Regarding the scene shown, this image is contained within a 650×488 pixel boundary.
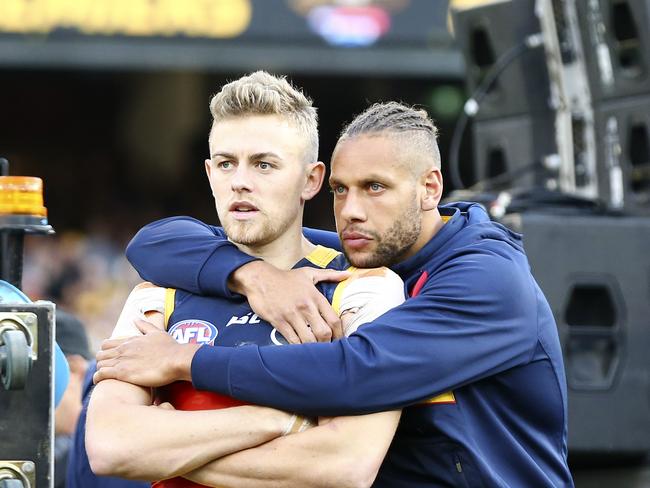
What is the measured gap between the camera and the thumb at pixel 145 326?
3.28 m

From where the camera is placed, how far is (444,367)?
3.10m

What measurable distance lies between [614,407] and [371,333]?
2.89m

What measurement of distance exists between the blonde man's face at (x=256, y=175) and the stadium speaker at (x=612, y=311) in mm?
2436

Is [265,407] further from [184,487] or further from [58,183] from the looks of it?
[58,183]

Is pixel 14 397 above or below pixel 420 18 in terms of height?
below

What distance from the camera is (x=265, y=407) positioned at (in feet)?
10.1

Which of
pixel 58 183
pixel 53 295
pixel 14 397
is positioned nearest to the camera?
pixel 14 397

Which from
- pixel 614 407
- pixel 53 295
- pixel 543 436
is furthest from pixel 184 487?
pixel 53 295

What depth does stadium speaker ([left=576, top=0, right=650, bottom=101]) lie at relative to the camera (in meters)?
6.17

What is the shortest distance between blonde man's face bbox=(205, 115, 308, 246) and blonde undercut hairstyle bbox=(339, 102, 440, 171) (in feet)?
0.59

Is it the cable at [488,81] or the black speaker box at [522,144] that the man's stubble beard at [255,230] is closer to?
the cable at [488,81]

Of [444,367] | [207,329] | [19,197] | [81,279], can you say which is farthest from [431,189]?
[81,279]

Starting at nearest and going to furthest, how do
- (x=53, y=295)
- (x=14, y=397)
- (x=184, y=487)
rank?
(x=14, y=397)
(x=184, y=487)
(x=53, y=295)

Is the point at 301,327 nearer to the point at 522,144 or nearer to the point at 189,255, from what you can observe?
the point at 189,255
